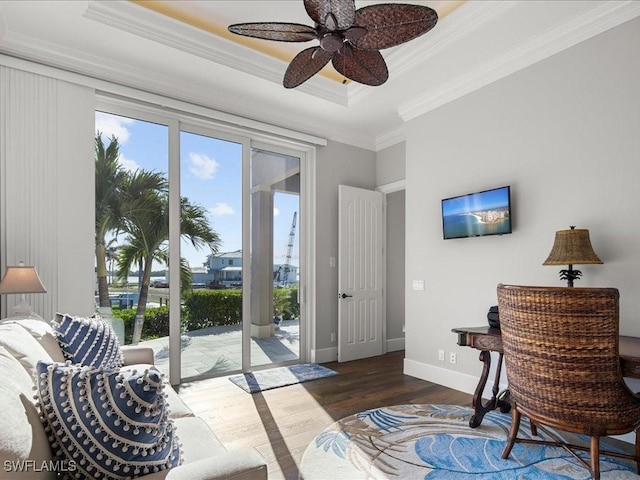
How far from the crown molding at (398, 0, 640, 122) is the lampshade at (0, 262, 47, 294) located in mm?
3825

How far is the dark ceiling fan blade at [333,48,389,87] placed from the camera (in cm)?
238

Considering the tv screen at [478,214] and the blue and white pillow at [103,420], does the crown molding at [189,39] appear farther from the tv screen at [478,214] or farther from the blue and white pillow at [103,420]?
the blue and white pillow at [103,420]

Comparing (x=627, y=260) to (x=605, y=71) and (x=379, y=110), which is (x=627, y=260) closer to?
(x=605, y=71)

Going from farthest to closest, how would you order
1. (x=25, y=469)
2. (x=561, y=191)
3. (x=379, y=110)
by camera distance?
(x=379, y=110) → (x=561, y=191) → (x=25, y=469)

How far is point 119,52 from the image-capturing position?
10.4 feet

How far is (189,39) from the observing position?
3127mm

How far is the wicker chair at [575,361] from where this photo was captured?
181cm

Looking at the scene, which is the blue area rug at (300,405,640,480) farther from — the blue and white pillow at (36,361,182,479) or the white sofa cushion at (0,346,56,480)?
the white sofa cushion at (0,346,56,480)

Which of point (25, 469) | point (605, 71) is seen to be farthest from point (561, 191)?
point (25, 469)

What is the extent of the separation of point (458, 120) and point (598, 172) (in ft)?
4.63

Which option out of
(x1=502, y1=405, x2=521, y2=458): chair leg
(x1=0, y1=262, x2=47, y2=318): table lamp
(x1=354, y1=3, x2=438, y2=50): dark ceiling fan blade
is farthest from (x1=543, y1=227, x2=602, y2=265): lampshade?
(x1=0, y1=262, x2=47, y2=318): table lamp

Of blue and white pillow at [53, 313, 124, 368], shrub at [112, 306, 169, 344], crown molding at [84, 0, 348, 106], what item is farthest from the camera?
shrub at [112, 306, 169, 344]

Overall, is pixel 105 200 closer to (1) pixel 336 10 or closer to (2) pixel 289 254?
(2) pixel 289 254

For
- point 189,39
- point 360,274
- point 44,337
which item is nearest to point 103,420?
point 44,337
